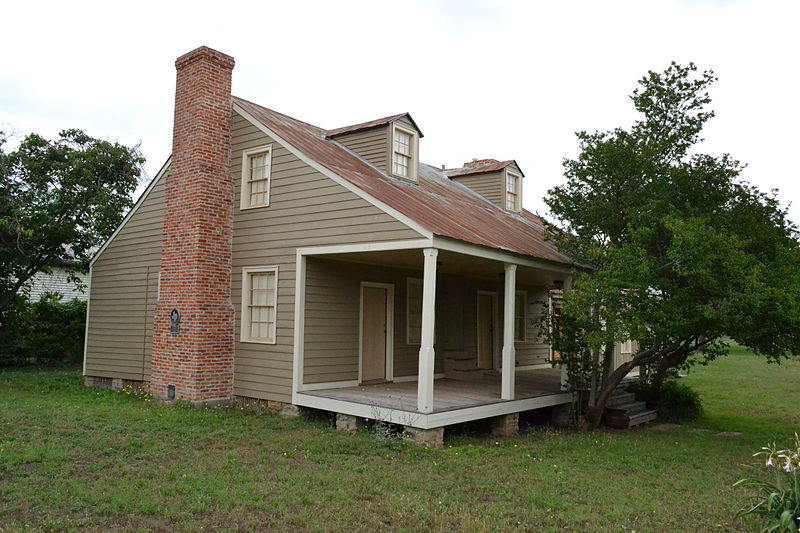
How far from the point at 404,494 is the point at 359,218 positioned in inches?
184

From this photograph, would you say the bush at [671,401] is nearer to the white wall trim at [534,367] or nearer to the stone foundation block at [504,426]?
the white wall trim at [534,367]

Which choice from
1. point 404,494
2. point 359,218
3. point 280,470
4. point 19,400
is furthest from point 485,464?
point 19,400

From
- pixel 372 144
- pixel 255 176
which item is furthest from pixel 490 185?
pixel 255 176

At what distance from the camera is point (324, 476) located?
7.20 metres

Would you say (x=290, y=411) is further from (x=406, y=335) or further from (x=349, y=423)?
(x=406, y=335)

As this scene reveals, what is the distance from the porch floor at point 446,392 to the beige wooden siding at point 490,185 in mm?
5112

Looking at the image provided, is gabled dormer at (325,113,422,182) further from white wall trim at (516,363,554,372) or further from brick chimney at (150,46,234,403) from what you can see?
white wall trim at (516,363,554,372)

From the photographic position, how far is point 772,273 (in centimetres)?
926

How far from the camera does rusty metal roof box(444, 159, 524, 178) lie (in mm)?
17328

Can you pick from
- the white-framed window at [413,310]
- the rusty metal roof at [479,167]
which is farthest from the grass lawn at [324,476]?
the rusty metal roof at [479,167]

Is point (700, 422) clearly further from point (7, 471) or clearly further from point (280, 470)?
point (7, 471)

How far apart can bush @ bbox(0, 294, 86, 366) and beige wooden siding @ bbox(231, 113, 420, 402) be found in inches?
365

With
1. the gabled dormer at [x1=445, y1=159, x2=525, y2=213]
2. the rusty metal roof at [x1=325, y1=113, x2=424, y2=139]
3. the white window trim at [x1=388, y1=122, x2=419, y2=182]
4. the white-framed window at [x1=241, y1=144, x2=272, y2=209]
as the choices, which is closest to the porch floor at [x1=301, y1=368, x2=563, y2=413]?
the white-framed window at [x1=241, y1=144, x2=272, y2=209]

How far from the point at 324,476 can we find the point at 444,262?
5.83 metres
